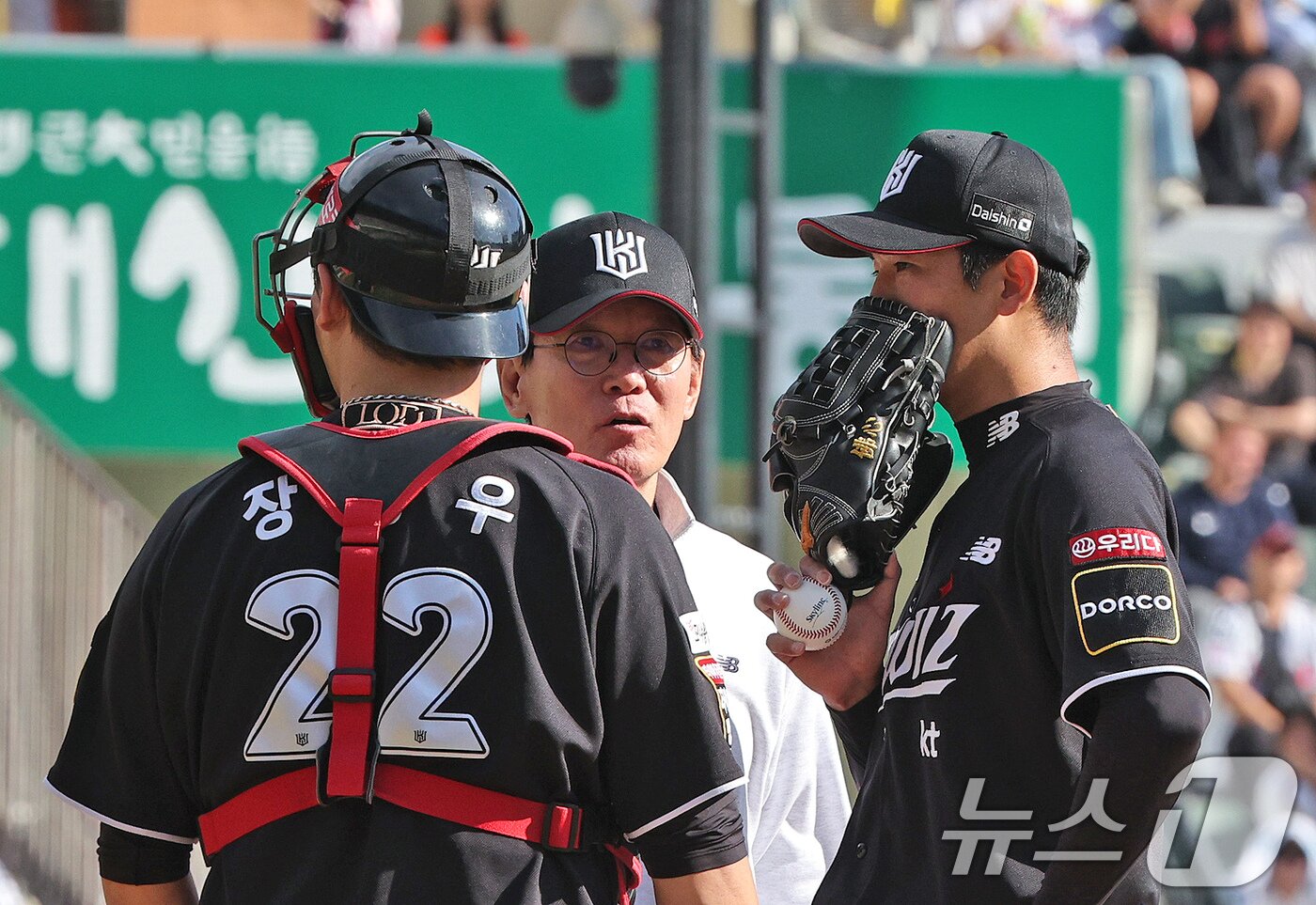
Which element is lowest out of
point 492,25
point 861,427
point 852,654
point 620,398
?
point 852,654

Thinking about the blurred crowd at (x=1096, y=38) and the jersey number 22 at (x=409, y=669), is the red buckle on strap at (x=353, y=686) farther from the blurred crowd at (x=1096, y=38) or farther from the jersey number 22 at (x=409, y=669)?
the blurred crowd at (x=1096, y=38)

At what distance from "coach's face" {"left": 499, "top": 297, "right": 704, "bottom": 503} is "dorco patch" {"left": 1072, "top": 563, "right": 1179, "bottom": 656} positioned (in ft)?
3.30

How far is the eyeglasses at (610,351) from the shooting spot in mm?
2814

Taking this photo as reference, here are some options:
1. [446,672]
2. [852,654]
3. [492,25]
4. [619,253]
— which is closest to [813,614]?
[852,654]

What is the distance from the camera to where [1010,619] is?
80.6 inches

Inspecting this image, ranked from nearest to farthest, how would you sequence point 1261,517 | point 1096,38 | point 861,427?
point 861,427 → point 1261,517 → point 1096,38

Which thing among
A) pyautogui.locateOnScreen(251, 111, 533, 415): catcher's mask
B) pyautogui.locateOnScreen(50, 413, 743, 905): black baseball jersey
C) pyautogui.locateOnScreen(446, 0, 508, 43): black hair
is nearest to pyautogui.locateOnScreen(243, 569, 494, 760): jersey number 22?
pyautogui.locateOnScreen(50, 413, 743, 905): black baseball jersey

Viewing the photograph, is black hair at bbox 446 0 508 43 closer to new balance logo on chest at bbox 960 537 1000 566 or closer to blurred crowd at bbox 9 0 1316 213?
blurred crowd at bbox 9 0 1316 213

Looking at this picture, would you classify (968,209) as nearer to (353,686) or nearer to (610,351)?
(610,351)

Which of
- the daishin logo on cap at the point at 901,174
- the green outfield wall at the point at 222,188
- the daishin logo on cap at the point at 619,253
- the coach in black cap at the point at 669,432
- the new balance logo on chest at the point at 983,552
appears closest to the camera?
the new balance logo on chest at the point at 983,552

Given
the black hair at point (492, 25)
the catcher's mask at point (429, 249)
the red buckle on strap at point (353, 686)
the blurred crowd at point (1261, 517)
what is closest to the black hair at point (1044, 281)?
the catcher's mask at point (429, 249)

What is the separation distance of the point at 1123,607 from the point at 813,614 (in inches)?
19.0

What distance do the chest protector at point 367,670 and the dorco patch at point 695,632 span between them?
0.71 feet

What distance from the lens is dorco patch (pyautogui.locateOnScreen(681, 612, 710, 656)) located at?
72.8 inches
